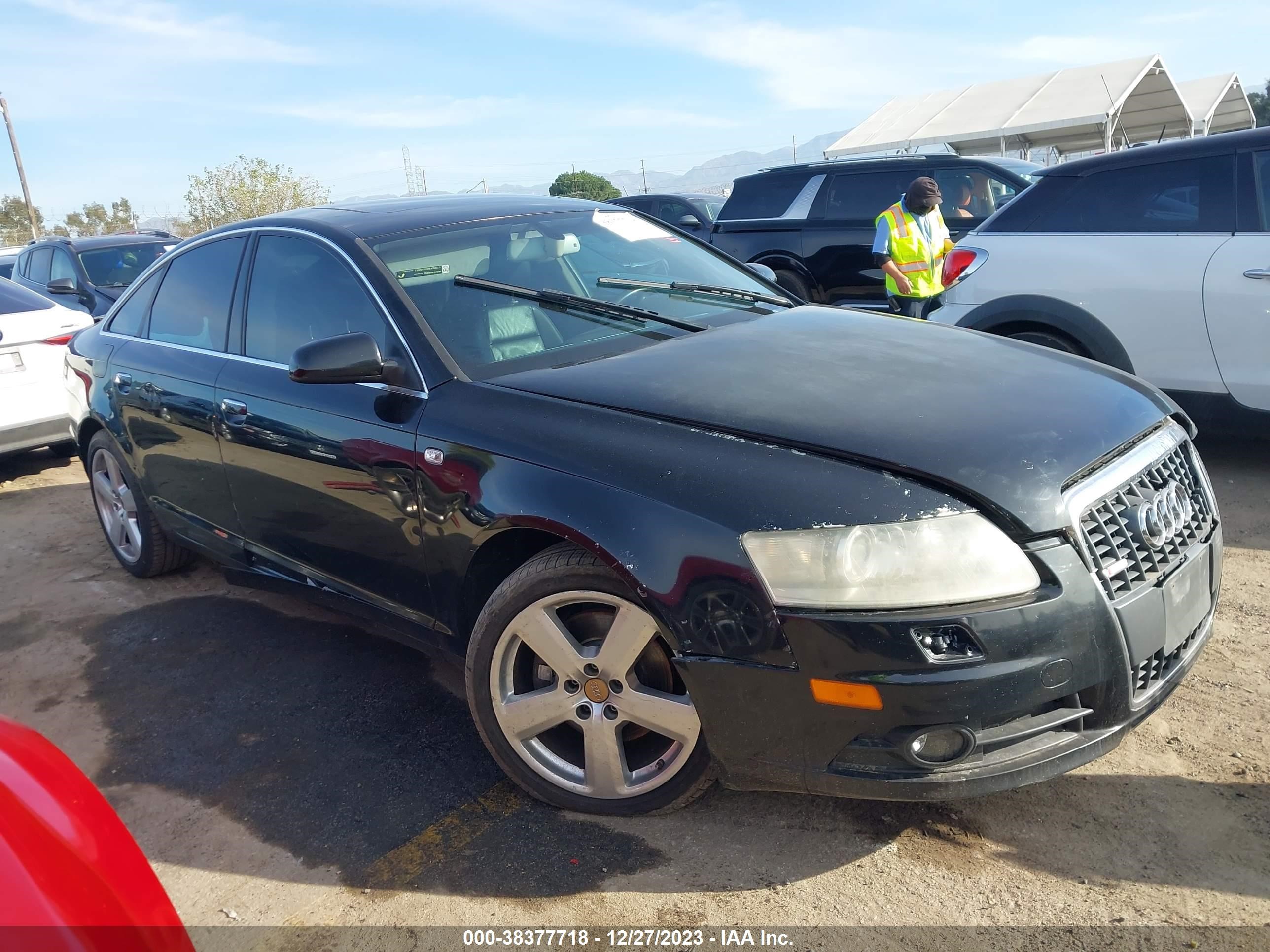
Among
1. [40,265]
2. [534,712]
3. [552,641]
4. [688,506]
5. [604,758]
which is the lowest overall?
[604,758]

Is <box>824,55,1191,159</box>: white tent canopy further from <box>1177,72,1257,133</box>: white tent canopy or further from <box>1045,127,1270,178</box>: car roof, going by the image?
<box>1045,127,1270,178</box>: car roof

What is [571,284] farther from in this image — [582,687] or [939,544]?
[939,544]

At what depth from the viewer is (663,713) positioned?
2508 mm

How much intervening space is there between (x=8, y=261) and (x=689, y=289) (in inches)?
532

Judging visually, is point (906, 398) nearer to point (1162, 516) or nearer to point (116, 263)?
point (1162, 516)

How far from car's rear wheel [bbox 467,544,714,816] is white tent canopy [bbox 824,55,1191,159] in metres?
26.1

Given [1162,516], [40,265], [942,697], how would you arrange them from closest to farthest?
[942,697], [1162,516], [40,265]

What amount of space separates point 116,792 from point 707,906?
76.3 inches

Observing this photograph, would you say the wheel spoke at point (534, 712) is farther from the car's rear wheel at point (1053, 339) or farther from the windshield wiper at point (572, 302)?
the car's rear wheel at point (1053, 339)

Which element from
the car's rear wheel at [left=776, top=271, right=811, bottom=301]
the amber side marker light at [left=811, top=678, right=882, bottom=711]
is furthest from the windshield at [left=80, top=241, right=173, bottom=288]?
the amber side marker light at [left=811, top=678, right=882, bottom=711]

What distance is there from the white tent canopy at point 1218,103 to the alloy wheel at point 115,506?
3375cm

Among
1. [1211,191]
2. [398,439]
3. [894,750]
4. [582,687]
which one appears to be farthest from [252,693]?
[1211,191]

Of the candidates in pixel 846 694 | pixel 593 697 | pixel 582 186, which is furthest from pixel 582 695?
pixel 582 186

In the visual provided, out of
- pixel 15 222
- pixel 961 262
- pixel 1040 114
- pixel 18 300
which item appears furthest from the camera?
pixel 15 222
